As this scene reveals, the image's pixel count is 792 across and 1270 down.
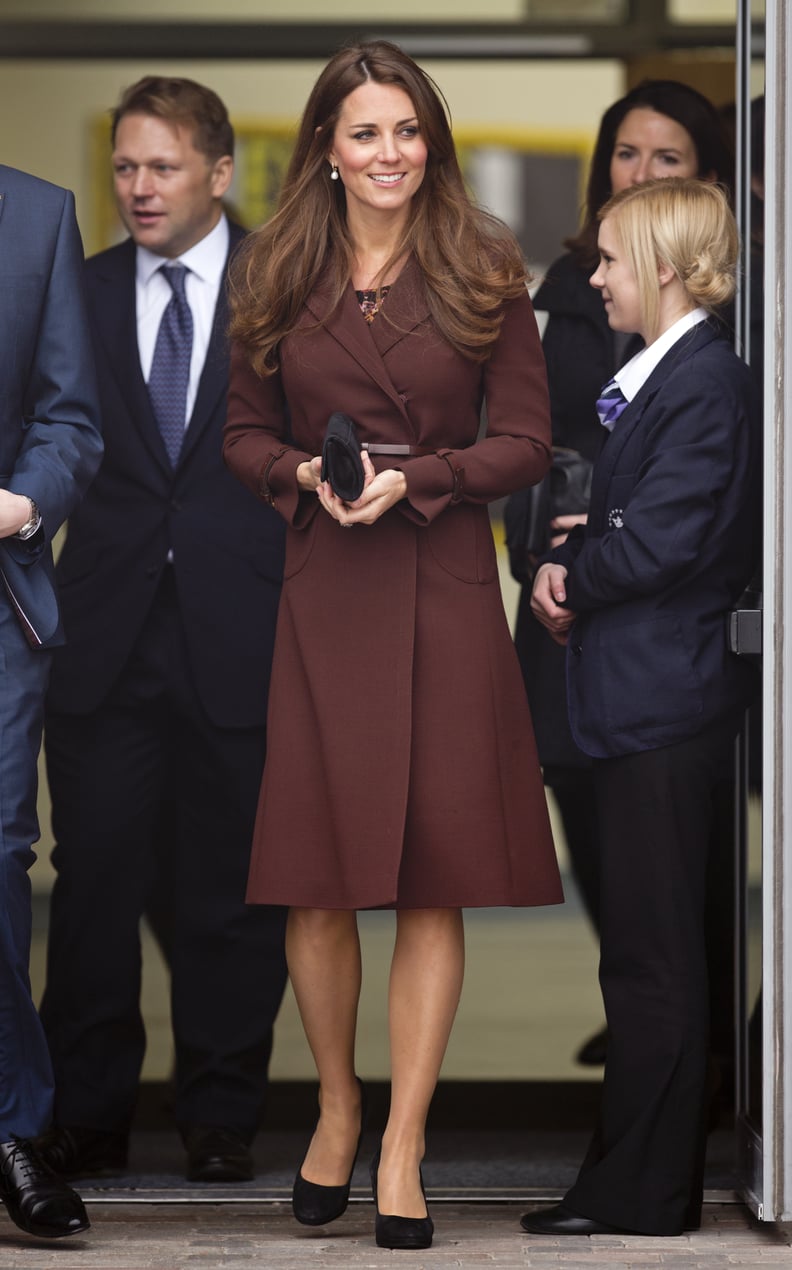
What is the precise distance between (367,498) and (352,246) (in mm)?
509

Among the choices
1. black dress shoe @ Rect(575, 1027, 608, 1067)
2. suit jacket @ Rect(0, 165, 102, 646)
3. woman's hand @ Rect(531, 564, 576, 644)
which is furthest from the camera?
black dress shoe @ Rect(575, 1027, 608, 1067)

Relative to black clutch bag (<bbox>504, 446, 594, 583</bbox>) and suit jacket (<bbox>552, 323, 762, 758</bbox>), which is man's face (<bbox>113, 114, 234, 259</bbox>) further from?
suit jacket (<bbox>552, 323, 762, 758</bbox>)

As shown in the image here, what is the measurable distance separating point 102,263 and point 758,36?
1377mm

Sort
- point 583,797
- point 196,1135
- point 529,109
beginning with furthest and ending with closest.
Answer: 1. point 529,109
2. point 583,797
3. point 196,1135

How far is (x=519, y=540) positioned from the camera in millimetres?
3977

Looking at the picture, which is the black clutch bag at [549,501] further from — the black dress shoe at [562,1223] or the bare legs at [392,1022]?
the black dress shoe at [562,1223]

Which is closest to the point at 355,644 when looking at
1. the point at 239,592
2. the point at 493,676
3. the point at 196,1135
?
the point at 493,676

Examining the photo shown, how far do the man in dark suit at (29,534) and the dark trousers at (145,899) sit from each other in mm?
595

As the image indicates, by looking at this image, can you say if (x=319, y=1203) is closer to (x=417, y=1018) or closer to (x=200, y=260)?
(x=417, y=1018)

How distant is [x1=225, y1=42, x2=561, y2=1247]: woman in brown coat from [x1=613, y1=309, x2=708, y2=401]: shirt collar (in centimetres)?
17

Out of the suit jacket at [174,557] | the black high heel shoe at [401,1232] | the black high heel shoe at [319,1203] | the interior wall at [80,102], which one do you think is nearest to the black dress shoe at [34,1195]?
the black high heel shoe at [319,1203]

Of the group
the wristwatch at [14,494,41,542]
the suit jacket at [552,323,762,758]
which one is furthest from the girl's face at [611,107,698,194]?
the wristwatch at [14,494,41,542]

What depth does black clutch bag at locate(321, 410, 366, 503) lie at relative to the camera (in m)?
3.11

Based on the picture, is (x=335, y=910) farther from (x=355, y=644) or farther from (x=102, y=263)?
(x=102, y=263)
